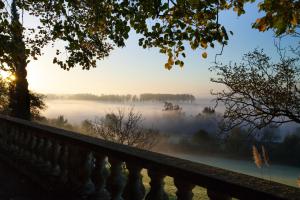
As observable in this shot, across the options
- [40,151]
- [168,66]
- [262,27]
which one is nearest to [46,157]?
[40,151]

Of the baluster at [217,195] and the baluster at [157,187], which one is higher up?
the baluster at [217,195]

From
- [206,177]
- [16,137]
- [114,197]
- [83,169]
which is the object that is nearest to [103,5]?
[16,137]

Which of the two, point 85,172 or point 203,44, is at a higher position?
point 203,44

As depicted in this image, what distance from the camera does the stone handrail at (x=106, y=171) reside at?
2949 millimetres

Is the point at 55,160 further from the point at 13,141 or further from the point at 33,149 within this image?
the point at 13,141

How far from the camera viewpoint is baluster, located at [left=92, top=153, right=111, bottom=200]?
15.7 ft

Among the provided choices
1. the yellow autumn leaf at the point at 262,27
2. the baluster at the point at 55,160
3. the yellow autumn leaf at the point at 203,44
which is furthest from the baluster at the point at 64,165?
the yellow autumn leaf at the point at 262,27

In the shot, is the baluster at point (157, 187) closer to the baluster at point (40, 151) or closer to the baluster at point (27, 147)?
the baluster at point (40, 151)

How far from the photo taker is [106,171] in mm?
4906

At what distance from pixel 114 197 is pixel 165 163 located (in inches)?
47.1

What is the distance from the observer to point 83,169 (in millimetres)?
5215

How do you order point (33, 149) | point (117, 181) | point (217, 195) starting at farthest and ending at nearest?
1. point (33, 149)
2. point (117, 181)
3. point (217, 195)

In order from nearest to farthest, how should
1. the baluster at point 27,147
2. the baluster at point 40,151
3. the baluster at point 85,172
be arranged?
the baluster at point 85,172 → the baluster at point 40,151 → the baluster at point 27,147

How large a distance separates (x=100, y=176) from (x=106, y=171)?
3.8 inches
